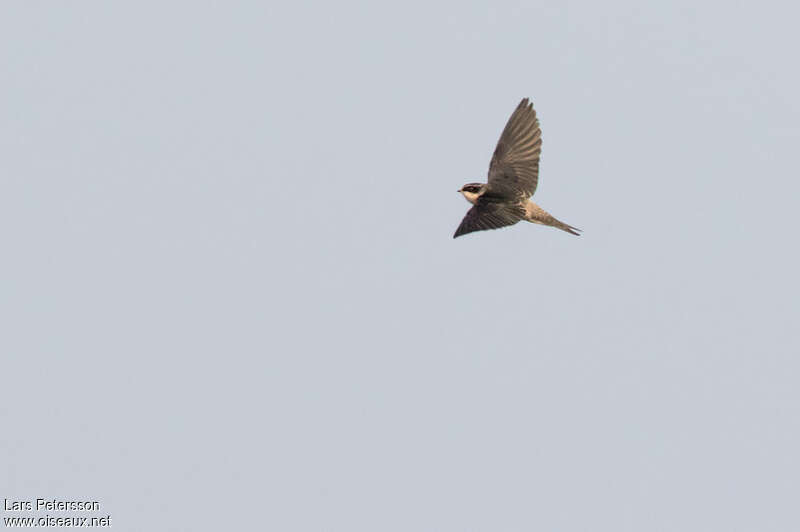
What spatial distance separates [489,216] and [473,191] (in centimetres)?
118

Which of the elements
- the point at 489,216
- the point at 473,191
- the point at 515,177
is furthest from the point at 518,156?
the point at 489,216

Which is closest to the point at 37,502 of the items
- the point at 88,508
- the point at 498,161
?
the point at 88,508

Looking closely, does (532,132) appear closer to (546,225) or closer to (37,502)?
(546,225)

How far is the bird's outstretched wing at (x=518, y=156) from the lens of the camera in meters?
19.2

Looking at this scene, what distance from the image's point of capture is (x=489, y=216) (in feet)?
61.1

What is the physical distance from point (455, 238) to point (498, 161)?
2.77 metres

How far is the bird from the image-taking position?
63.0 ft

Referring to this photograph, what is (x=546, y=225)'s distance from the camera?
19953 mm

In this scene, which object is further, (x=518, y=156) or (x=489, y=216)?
(x=518, y=156)

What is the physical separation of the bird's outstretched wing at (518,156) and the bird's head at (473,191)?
213 mm

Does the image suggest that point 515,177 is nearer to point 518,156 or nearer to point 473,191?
point 518,156

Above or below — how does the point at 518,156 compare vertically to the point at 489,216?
above

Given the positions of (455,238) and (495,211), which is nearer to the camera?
(455,238)

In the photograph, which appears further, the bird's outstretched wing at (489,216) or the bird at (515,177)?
the bird at (515,177)
